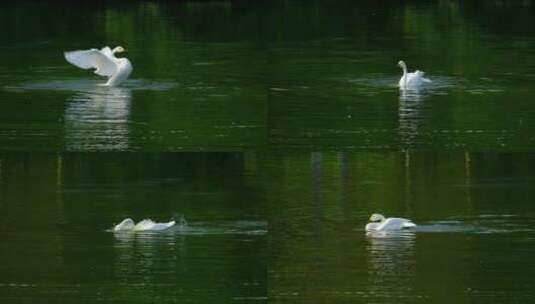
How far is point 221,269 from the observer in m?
24.3

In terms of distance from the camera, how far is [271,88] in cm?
3541

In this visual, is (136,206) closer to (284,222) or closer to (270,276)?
(284,222)

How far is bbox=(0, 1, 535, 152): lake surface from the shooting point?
3012 cm

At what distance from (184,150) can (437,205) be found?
11.7 feet

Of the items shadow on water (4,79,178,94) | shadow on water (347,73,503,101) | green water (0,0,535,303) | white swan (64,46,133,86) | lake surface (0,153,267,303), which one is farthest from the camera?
white swan (64,46,133,86)

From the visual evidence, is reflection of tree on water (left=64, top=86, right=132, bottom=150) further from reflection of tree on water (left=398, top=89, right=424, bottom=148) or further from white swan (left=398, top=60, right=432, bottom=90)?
white swan (left=398, top=60, right=432, bottom=90)

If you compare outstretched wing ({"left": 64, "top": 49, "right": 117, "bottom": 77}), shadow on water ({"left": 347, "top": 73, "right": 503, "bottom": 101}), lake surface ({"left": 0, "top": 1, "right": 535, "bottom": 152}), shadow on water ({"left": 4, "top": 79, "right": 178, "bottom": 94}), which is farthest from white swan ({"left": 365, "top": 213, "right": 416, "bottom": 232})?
outstretched wing ({"left": 64, "top": 49, "right": 117, "bottom": 77})

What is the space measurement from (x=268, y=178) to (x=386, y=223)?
3922mm

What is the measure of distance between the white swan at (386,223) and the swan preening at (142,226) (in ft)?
7.89

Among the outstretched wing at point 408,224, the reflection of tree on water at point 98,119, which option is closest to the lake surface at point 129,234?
the reflection of tree on water at point 98,119

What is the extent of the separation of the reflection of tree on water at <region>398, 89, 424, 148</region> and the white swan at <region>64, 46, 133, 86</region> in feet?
14.5

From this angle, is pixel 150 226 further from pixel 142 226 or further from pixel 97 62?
pixel 97 62

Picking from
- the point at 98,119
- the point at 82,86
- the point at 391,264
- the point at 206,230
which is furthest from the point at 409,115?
the point at 391,264

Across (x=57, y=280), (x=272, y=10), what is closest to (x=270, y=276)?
(x=57, y=280)
